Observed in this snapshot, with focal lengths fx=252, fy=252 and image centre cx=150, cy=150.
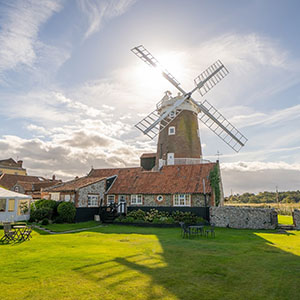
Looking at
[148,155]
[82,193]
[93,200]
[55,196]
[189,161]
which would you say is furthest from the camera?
[148,155]

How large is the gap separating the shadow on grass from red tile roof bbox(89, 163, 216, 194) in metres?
13.1

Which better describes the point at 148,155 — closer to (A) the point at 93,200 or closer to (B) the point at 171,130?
(B) the point at 171,130

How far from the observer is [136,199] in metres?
25.8

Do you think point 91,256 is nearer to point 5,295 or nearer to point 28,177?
point 5,295

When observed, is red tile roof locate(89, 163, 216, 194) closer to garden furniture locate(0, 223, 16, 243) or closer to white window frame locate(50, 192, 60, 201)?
white window frame locate(50, 192, 60, 201)

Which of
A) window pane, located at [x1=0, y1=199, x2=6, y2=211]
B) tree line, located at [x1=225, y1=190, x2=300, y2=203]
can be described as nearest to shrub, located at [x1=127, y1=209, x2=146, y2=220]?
window pane, located at [x1=0, y1=199, x2=6, y2=211]

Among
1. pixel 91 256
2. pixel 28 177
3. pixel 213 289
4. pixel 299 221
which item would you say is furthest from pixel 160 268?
pixel 28 177

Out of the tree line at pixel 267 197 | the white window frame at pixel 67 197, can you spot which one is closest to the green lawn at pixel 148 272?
the white window frame at pixel 67 197

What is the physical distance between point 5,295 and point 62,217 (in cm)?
1712

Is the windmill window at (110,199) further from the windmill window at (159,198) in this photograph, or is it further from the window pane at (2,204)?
the window pane at (2,204)

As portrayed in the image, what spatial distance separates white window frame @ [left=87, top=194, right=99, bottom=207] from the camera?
25203 mm

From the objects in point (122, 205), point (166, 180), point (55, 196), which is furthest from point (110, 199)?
point (166, 180)

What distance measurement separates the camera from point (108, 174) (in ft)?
101

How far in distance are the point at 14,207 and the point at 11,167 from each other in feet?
153
